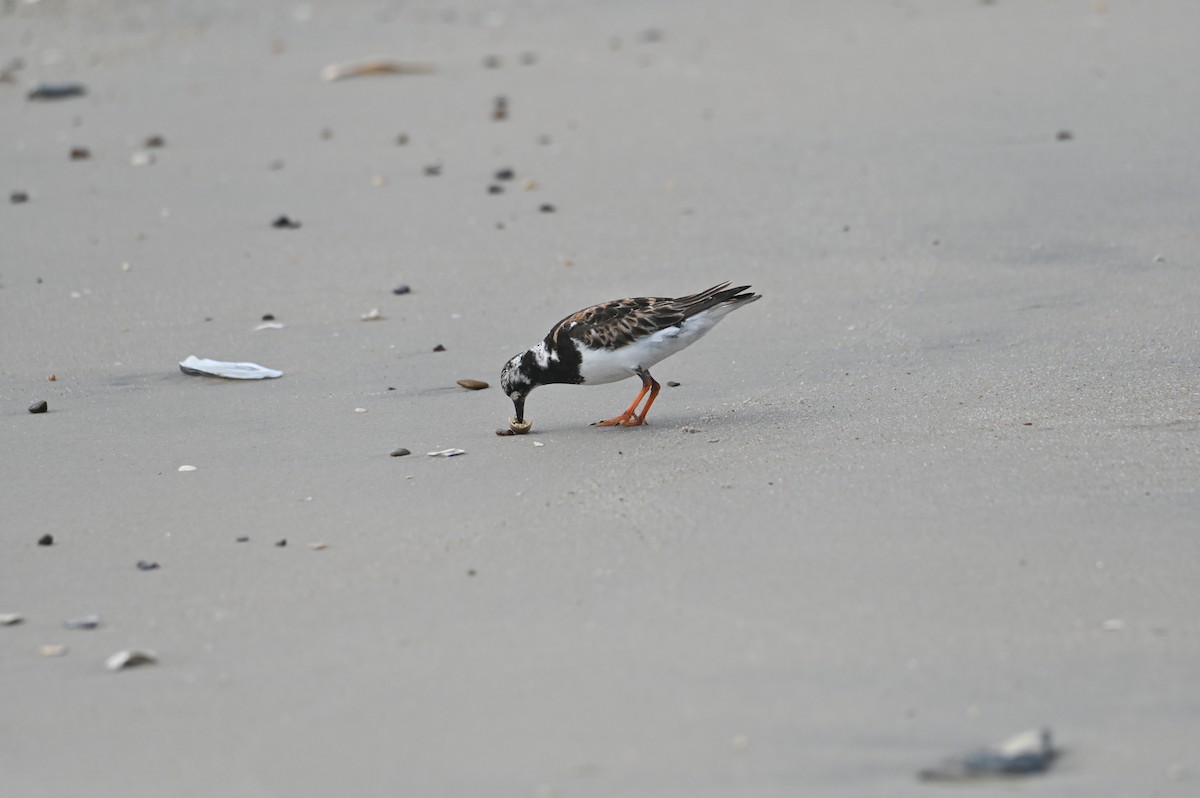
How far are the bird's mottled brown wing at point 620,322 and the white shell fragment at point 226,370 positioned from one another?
1313mm

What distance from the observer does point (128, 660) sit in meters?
3.39

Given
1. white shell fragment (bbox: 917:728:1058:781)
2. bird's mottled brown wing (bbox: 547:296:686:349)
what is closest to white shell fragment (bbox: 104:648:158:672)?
white shell fragment (bbox: 917:728:1058:781)

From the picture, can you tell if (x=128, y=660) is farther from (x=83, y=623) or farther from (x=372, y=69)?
(x=372, y=69)

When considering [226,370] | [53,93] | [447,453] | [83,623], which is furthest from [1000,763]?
[53,93]

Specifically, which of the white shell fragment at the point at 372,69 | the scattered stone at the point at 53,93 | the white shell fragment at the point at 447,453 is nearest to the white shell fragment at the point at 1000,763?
the white shell fragment at the point at 447,453

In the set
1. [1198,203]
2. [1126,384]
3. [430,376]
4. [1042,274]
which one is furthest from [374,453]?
[1198,203]

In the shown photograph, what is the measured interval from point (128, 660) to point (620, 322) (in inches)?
95.3

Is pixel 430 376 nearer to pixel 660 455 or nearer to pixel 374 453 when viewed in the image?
pixel 374 453

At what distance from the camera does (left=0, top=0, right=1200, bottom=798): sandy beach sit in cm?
306

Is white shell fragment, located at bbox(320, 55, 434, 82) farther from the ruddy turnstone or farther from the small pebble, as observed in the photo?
the small pebble

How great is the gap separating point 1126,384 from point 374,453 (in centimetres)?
271

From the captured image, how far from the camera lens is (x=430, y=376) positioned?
5895 mm

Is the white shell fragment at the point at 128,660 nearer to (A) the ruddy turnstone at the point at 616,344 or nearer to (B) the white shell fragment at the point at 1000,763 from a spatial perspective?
(B) the white shell fragment at the point at 1000,763

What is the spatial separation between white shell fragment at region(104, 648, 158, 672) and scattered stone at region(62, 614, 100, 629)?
235 millimetres
